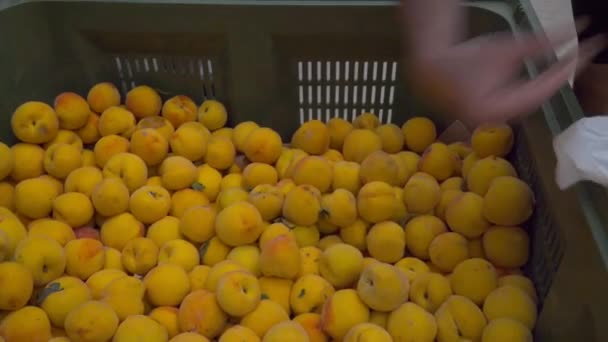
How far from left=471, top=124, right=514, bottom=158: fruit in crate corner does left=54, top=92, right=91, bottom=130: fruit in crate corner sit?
0.62 meters

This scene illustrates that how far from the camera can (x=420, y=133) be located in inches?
41.1

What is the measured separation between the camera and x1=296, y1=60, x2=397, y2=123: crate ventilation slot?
104cm

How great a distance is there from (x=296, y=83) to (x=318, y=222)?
Answer: 0.83 feet

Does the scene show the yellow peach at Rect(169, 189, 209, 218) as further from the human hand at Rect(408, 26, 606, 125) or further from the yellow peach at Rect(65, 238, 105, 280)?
the human hand at Rect(408, 26, 606, 125)

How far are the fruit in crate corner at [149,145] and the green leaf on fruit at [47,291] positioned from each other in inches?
9.8

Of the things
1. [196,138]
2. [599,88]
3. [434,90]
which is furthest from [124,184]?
[599,88]

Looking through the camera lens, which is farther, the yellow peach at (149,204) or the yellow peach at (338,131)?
the yellow peach at (338,131)

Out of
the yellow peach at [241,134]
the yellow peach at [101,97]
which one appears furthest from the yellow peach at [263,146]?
the yellow peach at [101,97]

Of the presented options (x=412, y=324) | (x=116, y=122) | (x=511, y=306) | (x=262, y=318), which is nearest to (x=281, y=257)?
(x=262, y=318)

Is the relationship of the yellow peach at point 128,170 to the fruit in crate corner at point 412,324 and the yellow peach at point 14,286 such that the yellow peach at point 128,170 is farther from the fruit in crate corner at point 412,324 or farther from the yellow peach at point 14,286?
the fruit in crate corner at point 412,324

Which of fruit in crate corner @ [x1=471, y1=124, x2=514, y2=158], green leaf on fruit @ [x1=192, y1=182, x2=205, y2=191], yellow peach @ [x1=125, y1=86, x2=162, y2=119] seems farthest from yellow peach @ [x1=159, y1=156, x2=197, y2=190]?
fruit in crate corner @ [x1=471, y1=124, x2=514, y2=158]

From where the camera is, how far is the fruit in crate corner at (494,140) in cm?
94

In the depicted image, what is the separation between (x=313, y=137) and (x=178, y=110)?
232mm

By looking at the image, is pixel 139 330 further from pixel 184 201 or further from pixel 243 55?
pixel 243 55
